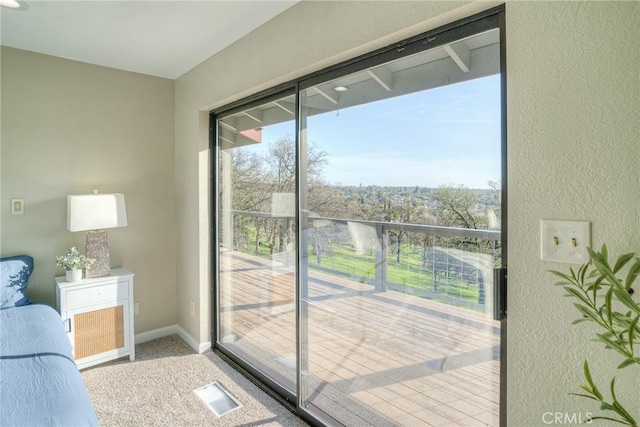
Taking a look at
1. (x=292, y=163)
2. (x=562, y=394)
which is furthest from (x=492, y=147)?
(x=292, y=163)

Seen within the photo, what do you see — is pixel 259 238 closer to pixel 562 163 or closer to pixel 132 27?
pixel 132 27

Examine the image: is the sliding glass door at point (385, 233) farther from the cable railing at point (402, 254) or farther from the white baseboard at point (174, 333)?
the white baseboard at point (174, 333)

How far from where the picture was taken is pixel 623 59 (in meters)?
1.00

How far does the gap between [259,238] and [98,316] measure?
146cm

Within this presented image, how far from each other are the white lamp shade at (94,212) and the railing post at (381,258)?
2244 mm

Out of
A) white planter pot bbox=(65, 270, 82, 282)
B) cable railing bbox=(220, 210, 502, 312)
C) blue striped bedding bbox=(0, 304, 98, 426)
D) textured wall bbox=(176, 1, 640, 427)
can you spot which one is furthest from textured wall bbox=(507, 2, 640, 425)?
white planter pot bbox=(65, 270, 82, 282)

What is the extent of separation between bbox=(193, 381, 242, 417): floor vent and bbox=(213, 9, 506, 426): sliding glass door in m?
0.27

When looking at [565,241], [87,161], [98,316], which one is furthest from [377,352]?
[87,161]

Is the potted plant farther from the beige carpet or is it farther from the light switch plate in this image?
the light switch plate

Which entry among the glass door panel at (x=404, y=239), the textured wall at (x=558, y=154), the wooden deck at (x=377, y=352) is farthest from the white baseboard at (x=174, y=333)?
the textured wall at (x=558, y=154)

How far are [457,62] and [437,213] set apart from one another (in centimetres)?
66

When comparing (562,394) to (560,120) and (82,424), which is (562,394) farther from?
(82,424)

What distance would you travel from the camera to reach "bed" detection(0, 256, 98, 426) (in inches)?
51.7

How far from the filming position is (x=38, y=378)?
1.55m
